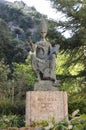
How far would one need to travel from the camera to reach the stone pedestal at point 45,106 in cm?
1109

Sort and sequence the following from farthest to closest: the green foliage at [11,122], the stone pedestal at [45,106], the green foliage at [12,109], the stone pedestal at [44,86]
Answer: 1. the green foliage at [12,109]
2. the stone pedestal at [44,86]
3. the stone pedestal at [45,106]
4. the green foliage at [11,122]

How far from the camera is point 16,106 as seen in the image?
15.5 m

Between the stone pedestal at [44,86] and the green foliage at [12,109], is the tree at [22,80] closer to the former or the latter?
the green foliage at [12,109]

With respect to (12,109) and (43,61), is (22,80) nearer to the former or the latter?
(12,109)

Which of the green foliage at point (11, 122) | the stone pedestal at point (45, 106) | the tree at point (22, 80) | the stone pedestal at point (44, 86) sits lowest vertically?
the green foliage at point (11, 122)

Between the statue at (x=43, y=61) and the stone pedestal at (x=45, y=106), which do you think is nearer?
the stone pedestal at (x=45, y=106)

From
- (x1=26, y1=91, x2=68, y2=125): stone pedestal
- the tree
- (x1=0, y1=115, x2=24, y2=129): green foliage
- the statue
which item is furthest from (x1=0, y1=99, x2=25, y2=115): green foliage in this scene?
the tree

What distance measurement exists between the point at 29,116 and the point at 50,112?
630 millimetres

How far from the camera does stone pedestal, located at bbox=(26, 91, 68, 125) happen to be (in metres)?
11.1

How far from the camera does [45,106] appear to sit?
1116cm

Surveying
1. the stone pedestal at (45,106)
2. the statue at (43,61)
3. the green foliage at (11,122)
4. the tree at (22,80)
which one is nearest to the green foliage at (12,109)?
the green foliage at (11,122)

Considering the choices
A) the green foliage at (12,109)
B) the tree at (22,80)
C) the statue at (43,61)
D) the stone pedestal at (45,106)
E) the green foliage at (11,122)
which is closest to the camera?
the green foliage at (11,122)

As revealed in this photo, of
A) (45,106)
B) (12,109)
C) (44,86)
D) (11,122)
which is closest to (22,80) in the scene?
(12,109)

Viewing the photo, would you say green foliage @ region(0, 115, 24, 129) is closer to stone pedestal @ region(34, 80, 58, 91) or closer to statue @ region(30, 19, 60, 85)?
stone pedestal @ region(34, 80, 58, 91)
